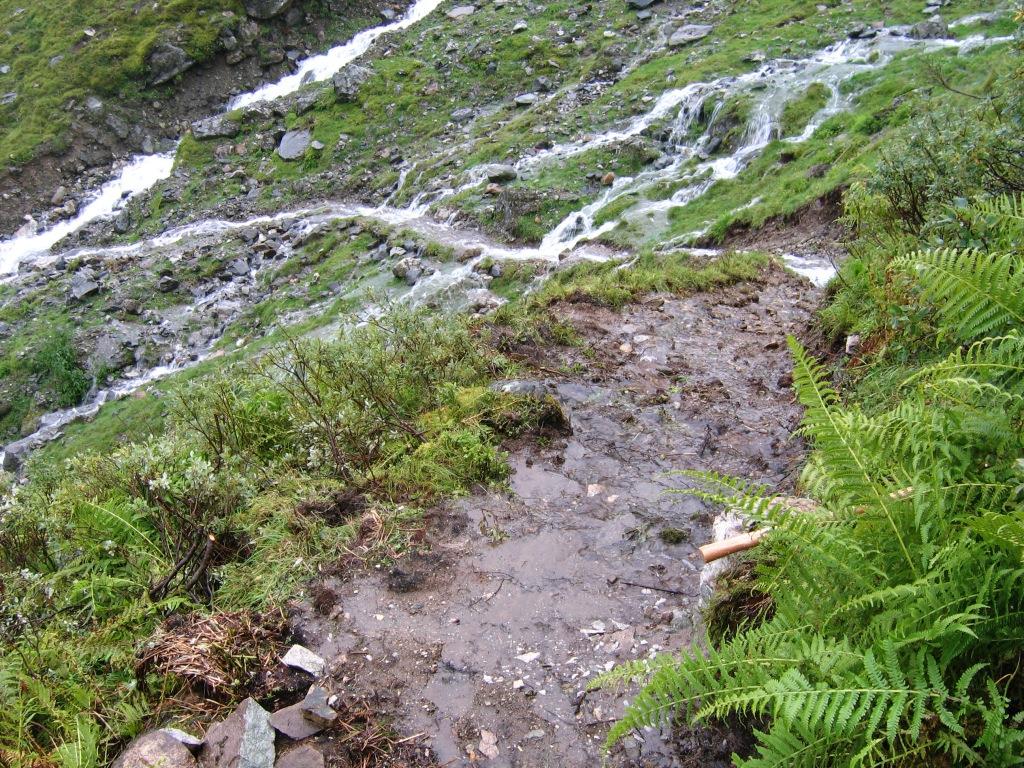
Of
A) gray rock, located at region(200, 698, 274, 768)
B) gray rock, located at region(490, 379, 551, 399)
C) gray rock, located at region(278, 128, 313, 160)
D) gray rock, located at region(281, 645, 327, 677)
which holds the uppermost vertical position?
gray rock, located at region(200, 698, 274, 768)

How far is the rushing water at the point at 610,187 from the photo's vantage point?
22250 mm

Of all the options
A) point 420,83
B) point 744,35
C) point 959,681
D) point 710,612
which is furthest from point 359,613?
point 420,83

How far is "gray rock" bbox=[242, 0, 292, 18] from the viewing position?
131 feet

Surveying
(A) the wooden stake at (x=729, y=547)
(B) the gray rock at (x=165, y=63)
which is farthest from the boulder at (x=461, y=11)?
(A) the wooden stake at (x=729, y=547)

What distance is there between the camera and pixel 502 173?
2662cm


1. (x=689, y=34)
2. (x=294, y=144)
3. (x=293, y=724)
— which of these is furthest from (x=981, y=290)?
(x=294, y=144)

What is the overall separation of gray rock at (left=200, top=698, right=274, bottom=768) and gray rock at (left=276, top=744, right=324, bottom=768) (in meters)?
0.07

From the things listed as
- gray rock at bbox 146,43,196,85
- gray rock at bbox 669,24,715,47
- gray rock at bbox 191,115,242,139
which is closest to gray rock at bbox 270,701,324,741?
gray rock at bbox 669,24,715,47

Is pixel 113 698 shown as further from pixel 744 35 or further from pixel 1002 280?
pixel 744 35

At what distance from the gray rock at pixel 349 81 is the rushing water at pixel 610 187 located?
8.33m

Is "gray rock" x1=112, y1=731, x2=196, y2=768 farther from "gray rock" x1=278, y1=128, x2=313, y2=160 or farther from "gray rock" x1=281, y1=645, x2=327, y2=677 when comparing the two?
"gray rock" x1=278, y1=128, x2=313, y2=160

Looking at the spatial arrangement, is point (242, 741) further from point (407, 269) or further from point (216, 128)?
point (216, 128)

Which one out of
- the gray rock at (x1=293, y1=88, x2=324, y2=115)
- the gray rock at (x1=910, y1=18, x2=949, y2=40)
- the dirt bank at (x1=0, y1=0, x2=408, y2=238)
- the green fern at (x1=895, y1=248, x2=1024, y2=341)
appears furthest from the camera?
the gray rock at (x1=293, y1=88, x2=324, y2=115)

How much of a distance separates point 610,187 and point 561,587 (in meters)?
21.9
